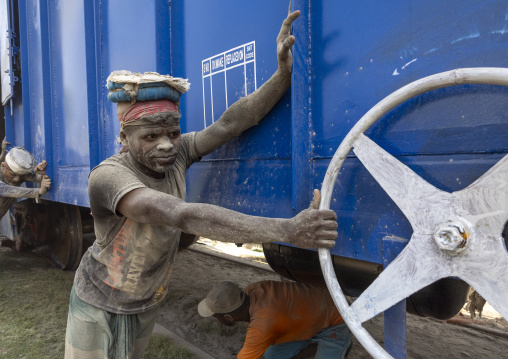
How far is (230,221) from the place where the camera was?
1199 millimetres

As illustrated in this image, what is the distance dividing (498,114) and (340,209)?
0.55 metres

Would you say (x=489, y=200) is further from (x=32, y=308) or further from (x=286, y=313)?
(x=32, y=308)

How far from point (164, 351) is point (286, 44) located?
2470mm

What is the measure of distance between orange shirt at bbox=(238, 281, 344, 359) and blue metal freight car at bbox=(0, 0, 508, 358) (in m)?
0.35

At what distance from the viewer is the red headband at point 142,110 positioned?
5.29 feet

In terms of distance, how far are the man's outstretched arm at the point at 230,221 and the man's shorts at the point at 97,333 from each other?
701 millimetres

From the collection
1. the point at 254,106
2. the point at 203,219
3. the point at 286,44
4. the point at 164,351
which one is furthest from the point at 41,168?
the point at 286,44

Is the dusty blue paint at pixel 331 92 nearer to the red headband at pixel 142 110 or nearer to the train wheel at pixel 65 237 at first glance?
the red headband at pixel 142 110

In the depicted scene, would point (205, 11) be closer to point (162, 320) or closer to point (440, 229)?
point (440, 229)

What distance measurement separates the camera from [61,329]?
3.27 meters

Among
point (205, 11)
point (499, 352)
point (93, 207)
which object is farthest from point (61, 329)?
point (499, 352)

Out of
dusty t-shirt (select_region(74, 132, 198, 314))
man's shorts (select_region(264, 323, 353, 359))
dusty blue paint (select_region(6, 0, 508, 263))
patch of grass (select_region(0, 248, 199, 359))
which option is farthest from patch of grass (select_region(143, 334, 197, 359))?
dusty blue paint (select_region(6, 0, 508, 263))

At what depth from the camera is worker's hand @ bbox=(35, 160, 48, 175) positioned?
3545mm

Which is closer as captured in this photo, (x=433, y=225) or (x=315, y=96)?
(x=433, y=225)
